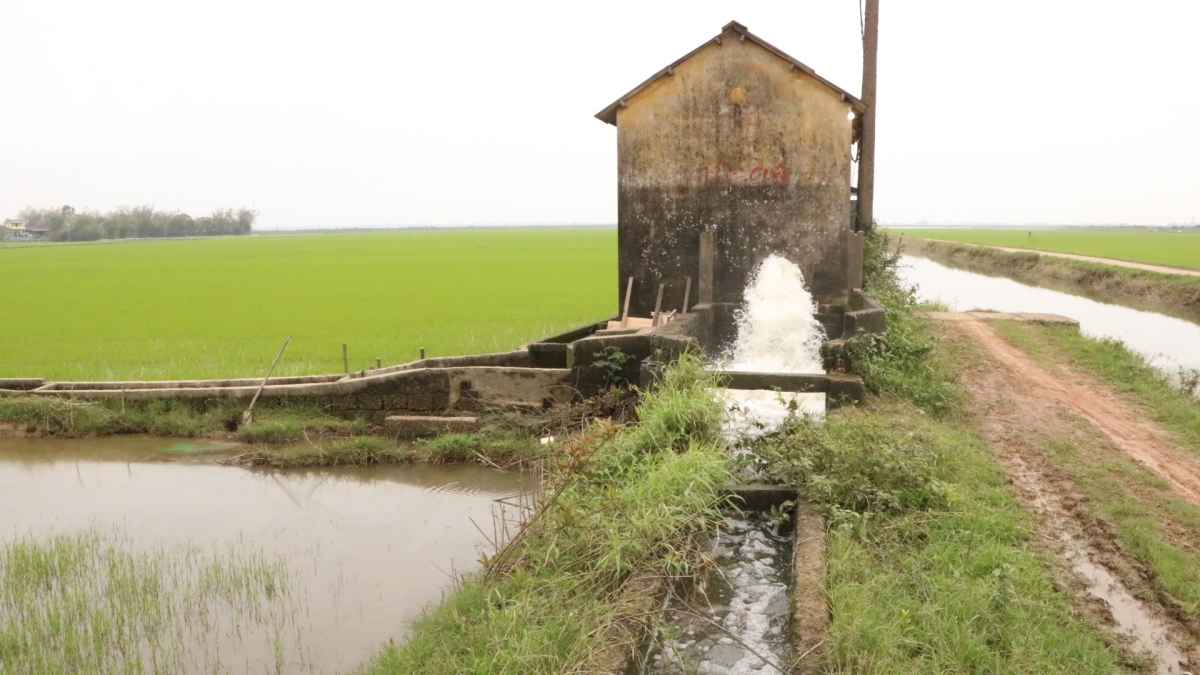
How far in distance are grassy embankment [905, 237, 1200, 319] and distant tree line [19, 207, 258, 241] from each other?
75.2 meters

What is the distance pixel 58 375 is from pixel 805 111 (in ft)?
32.2

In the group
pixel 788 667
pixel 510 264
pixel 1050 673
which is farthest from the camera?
pixel 510 264

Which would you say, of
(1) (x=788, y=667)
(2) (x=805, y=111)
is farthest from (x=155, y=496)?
(2) (x=805, y=111)

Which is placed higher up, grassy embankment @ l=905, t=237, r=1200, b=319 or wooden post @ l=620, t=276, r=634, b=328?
wooden post @ l=620, t=276, r=634, b=328

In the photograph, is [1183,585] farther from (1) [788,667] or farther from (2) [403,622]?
(2) [403,622]

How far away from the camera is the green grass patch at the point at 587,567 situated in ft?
12.6

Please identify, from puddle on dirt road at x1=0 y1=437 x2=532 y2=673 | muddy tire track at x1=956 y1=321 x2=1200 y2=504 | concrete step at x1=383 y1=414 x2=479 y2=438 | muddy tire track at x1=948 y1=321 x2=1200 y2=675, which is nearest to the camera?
muddy tire track at x1=948 y1=321 x2=1200 y2=675

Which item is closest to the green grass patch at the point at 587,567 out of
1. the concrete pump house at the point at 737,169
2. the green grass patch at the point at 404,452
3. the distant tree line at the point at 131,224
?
the green grass patch at the point at 404,452

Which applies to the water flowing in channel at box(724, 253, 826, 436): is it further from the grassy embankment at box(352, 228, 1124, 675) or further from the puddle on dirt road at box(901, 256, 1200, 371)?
the puddle on dirt road at box(901, 256, 1200, 371)

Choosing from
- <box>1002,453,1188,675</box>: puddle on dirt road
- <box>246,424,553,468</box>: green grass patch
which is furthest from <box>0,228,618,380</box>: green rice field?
<box>1002,453,1188,675</box>: puddle on dirt road

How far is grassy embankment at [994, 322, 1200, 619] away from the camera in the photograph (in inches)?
177

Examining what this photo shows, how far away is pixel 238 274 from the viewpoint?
30188mm

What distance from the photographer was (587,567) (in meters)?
4.55

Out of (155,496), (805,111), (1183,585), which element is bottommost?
(155,496)
